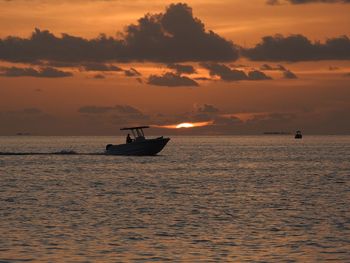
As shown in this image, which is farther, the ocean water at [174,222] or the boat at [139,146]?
the boat at [139,146]

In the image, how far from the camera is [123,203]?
181ft

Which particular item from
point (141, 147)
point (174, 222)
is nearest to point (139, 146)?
point (141, 147)

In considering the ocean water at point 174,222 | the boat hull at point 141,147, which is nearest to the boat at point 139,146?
the boat hull at point 141,147

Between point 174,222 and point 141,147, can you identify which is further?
point 141,147

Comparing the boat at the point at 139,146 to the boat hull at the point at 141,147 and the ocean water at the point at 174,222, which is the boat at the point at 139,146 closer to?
the boat hull at the point at 141,147

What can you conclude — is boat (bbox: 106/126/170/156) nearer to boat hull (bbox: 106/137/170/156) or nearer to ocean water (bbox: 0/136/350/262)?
boat hull (bbox: 106/137/170/156)

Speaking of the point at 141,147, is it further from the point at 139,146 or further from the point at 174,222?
the point at 174,222

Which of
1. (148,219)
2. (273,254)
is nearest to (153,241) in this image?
(273,254)

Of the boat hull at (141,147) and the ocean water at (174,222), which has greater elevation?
the boat hull at (141,147)

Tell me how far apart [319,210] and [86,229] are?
17.4 metres

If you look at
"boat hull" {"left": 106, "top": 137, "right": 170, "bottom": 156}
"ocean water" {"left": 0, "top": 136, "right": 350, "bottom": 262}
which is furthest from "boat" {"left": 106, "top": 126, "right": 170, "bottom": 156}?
"ocean water" {"left": 0, "top": 136, "right": 350, "bottom": 262}

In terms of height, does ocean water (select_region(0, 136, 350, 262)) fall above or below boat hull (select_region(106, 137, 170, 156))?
below

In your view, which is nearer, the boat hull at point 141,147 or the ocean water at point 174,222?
the ocean water at point 174,222

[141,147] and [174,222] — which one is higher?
[141,147]
